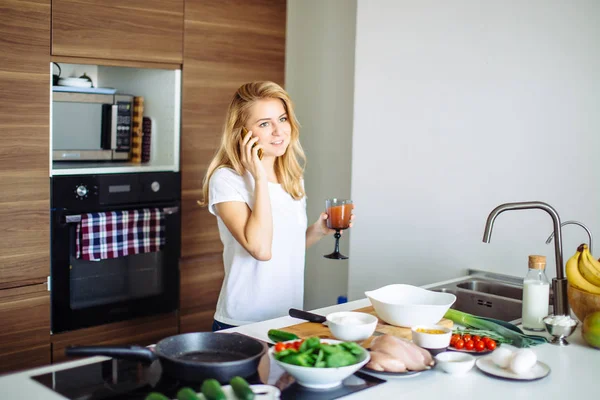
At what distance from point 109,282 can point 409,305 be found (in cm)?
183

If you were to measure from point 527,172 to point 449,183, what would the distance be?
37cm

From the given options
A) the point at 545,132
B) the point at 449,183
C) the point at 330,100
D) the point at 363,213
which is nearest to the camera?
the point at 545,132

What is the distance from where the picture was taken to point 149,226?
345 cm

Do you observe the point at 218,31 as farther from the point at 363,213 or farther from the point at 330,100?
the point at 363,213

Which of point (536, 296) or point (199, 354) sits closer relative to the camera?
point (199, 354)

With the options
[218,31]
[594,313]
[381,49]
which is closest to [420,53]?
[381,49]

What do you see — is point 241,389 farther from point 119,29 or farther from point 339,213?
point 119,29

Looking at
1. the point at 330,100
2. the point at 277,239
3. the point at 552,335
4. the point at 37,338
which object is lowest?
the point at 37,338

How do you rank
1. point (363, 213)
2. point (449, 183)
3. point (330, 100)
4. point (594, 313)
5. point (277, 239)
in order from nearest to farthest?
point (594, 313) < point (277, 239) < point (449, 183) < point (363, 213) < point (330, 100)

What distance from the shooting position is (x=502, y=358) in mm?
1737

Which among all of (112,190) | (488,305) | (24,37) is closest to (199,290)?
(112,190)

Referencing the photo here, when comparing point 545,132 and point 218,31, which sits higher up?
point 218,31

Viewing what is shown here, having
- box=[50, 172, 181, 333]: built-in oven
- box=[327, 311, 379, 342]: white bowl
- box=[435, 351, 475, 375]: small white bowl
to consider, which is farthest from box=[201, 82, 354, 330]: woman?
box=[50, 172, 181, 333]: built-in oven

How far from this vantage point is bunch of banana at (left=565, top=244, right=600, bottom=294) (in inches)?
83.9
